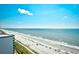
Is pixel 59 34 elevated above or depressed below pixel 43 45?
above

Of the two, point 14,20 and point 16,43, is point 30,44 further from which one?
point 14,20

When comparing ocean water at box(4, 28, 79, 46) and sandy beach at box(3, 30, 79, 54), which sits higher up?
ocean water at box(4, 28, 79, 46)

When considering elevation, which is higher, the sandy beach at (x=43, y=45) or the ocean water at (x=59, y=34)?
the ocean water at (x=59, y=34)
